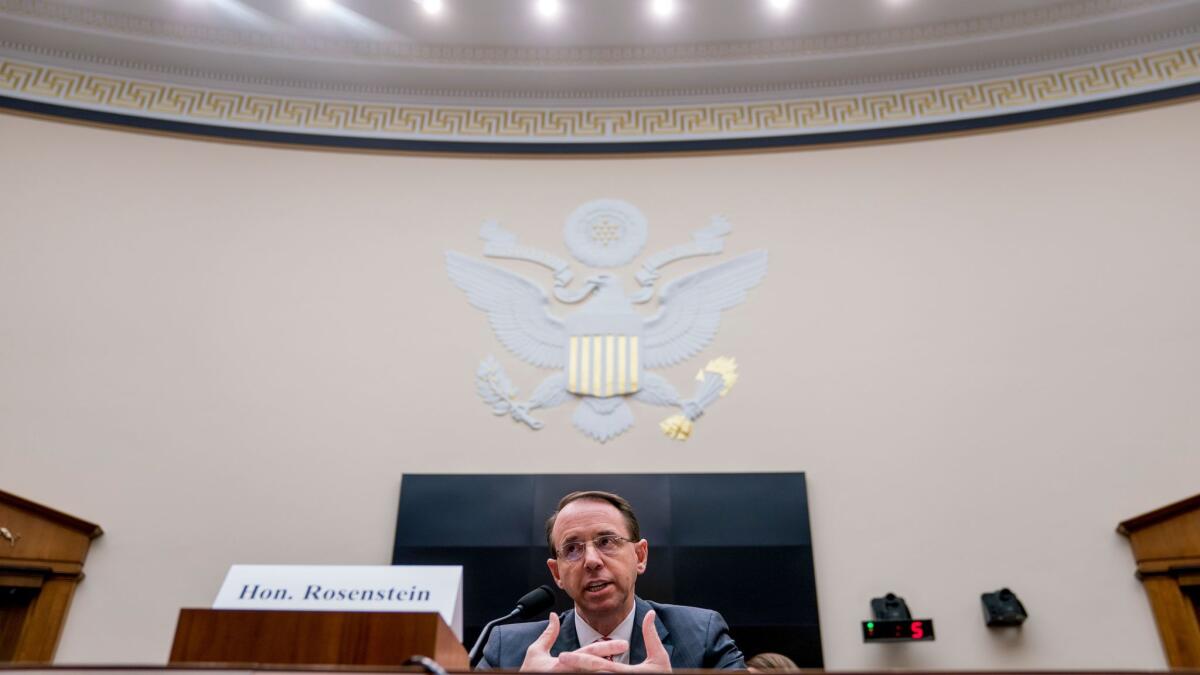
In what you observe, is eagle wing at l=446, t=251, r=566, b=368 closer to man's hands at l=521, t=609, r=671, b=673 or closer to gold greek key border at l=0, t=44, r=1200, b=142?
gold greek key border at l=0, t=44, r=1200, b=142

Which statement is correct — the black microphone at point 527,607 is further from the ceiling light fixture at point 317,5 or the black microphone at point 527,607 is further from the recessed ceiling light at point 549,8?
the ceiling light fixture at point 317,5

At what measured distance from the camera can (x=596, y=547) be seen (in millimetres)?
2133

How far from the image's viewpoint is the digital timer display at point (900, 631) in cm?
388

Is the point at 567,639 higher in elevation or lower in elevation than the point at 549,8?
lower

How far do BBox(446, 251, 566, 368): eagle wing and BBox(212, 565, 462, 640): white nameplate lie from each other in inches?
108

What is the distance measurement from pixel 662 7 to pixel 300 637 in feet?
15.3

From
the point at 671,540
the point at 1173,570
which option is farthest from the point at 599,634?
the point at 1173,570

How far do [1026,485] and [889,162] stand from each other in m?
2.24

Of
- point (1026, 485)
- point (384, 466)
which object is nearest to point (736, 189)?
point (1026, 485)

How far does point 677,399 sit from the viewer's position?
4633 millimetres

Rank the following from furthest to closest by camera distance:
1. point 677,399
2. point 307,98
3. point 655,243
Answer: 1. point 307,98
2. point 655,243
3. point 677,399

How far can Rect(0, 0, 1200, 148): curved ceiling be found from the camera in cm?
523

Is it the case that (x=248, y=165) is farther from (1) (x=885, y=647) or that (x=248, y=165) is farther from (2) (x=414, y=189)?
(1) (x=885, y=647)

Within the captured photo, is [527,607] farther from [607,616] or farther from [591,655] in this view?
[591,655]
